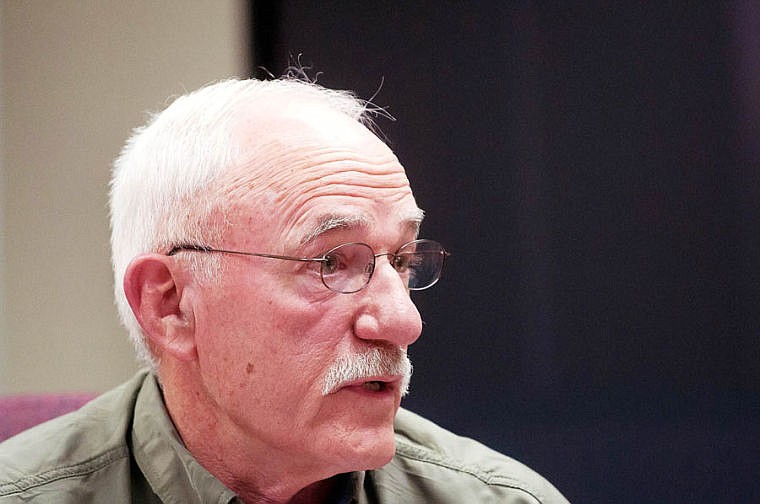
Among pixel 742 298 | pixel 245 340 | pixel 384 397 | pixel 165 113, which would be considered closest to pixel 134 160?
pixel 165 113

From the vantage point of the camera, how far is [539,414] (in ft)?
8.96

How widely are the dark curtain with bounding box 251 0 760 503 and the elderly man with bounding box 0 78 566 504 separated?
1.16m

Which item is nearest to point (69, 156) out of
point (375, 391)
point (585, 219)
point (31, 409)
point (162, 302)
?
point (31, 409)

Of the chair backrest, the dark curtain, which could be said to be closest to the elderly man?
the chair backrest

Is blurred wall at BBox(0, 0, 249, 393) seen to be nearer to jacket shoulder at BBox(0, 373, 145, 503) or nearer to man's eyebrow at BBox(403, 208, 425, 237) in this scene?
jacket shoulder at BBox(0, 373, 145, 503)

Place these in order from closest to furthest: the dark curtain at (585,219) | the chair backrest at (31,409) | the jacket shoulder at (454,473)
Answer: the jacket shoulder at (454,473), the chair backrest at (31,409), the dark curtain at (585,219)

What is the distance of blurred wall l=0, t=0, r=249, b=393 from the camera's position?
3.12 metres

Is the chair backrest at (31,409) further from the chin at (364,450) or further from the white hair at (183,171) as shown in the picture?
the chin at (364,450)

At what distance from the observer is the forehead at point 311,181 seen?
1357mm

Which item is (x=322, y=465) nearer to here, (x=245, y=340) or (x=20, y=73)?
(x=245, y=340)

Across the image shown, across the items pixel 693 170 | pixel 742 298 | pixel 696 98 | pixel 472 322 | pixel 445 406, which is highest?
pixel 696 98

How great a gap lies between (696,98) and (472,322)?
882 millimetres

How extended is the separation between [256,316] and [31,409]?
0.65 m

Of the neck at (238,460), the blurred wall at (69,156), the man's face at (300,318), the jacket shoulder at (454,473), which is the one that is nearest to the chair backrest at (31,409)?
the neck at (238,460)
